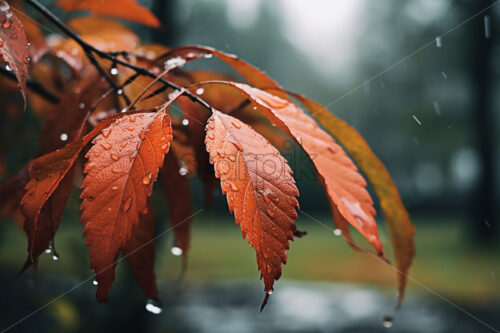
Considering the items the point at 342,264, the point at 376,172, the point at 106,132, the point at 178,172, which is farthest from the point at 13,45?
the point at 342,264

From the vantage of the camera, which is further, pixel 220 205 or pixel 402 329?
pixel 220 205

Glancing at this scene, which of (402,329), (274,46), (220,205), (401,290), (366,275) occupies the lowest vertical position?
(401,290)

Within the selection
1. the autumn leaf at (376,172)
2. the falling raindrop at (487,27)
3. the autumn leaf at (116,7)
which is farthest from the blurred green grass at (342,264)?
the falling raindrop at (487,27)

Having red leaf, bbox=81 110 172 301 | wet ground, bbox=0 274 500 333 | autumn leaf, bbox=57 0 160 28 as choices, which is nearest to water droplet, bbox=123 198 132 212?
red leaf, bbox=81 110 172 301

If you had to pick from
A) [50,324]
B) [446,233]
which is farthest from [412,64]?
[50,324]

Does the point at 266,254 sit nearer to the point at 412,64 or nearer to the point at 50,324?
the point at 50,324

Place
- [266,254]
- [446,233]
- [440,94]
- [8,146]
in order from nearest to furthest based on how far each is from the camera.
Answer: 1. [266,254]
2. [8,146]
3. [446,233]
4. [440,94]

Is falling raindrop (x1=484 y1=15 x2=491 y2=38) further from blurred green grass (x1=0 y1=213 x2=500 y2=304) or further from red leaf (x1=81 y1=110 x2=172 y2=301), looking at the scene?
red leaf (x1=81 y1=110 x2=172 y2=301)
